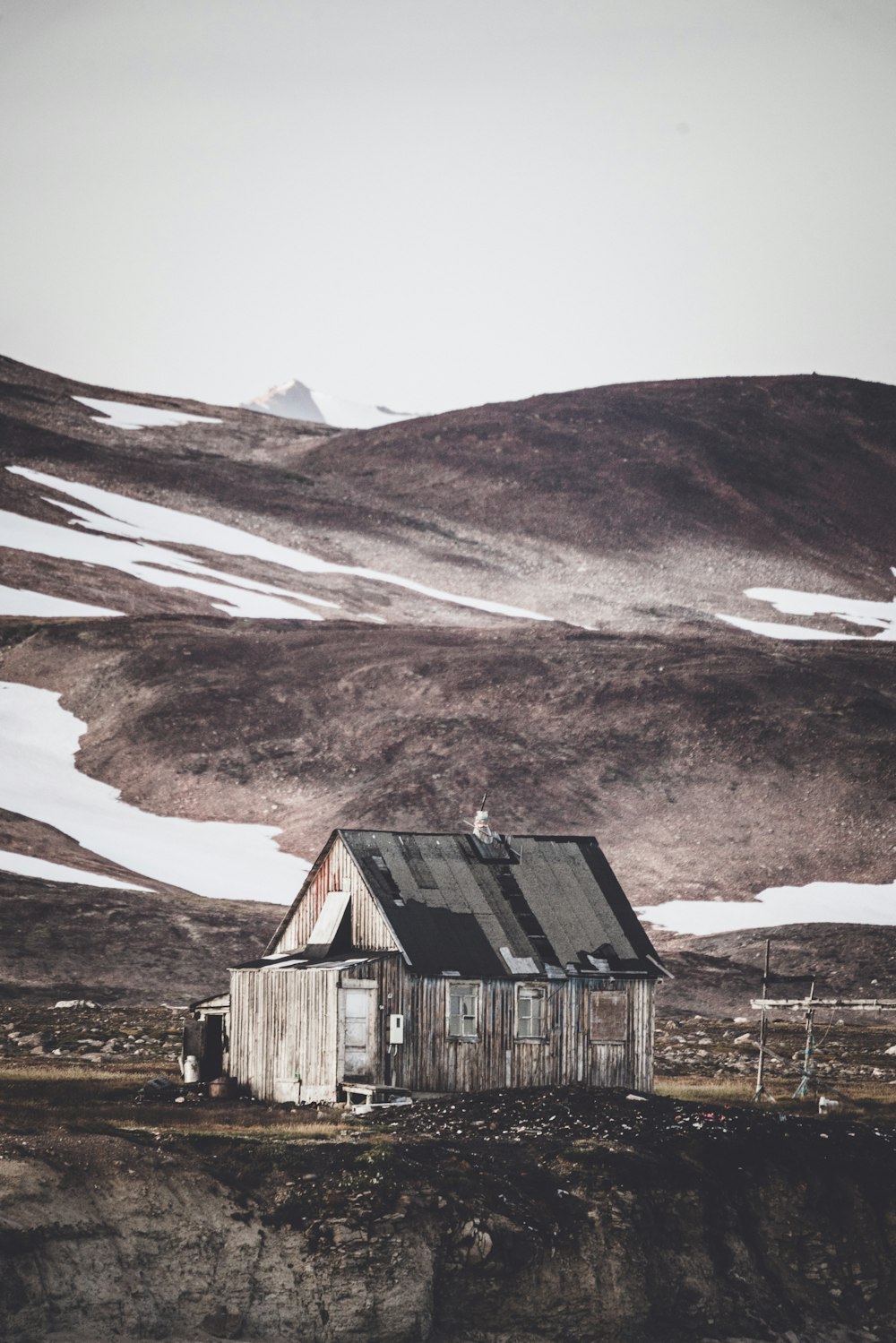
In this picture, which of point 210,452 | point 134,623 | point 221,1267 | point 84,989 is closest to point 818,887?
point 84,989

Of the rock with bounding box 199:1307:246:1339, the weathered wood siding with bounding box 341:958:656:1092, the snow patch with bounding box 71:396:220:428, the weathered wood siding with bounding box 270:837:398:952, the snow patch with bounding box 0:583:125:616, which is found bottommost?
the rock with bounding box 199:1307:246:1339

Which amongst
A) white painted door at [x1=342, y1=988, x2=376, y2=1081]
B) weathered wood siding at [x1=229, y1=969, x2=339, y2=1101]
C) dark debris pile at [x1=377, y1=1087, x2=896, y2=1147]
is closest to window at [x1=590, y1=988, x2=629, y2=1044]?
dark debris pile at [x1=377, y1=1087, x2=896, y2=1147]

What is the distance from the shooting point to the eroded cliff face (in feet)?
75.2

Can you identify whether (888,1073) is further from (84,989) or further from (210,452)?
(210,452)

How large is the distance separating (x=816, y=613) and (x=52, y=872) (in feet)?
288

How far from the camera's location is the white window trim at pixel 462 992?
35875mm

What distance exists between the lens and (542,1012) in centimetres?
3675

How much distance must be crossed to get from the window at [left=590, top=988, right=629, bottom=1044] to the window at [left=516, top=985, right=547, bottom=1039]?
1.17 meters

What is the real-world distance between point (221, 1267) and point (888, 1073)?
29519 millimetres

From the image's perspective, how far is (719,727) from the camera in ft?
352

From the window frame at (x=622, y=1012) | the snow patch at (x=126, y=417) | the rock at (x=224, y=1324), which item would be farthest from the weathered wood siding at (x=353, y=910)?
the snow patch at (x=126, y=417)

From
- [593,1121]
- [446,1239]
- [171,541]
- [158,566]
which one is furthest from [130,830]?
[446,1239]

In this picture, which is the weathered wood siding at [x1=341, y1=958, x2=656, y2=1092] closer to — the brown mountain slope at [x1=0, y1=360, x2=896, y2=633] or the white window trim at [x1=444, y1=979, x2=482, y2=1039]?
the white window trim at [x1=444, y1=979, x2=482, y2=1039]

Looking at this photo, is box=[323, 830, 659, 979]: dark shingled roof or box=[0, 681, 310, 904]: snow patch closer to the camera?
box=[323, 830, 659, 979]: dark shingled roof
